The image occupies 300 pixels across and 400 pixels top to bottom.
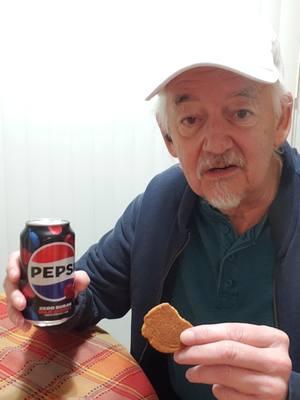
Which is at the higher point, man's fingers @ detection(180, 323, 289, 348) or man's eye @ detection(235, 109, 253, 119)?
man's eye @ detection(235, 109, 253, 119)

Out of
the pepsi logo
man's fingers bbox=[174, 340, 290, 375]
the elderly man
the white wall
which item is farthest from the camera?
the white wall

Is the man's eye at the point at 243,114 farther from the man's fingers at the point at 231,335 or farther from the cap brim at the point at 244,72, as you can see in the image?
the man's fingers at the point at 231,335

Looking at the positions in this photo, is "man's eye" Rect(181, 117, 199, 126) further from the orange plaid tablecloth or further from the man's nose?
the orange plaid tablecloth

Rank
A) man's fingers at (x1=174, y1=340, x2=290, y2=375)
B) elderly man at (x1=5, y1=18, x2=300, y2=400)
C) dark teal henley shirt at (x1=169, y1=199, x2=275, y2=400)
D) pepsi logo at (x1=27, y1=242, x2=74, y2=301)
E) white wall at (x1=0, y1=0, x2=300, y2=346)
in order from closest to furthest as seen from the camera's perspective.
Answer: man's fingers at (x1=174, y1=340, x2=290, y2=375) < pepsi logo at (x1=27, y1=242, x2=74, y2=301) < elderly man at (x1=5, y1=18, x2=300, y2=400) < dark teal henley shirt at (x1=169, y1=199, x2=275, y2=400) < white wall at (x1=0, y1=0, x2=300, y2=346)

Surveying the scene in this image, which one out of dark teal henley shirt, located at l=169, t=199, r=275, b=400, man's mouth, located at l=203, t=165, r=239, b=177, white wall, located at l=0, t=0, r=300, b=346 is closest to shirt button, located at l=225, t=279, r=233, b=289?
dark teal henley shirt, located at l=169, t=199, r=275, b=400

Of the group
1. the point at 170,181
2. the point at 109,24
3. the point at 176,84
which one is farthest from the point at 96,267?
the point at 109,24

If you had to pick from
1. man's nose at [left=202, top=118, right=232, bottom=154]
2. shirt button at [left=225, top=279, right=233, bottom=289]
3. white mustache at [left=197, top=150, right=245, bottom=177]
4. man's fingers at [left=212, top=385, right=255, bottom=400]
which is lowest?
man's fingers at [left=212, top=385, right=255, bottom=400]

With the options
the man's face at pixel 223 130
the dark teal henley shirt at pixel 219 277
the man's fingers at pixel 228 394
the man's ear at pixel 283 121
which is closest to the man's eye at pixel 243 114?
the man's face at pixel 223 130

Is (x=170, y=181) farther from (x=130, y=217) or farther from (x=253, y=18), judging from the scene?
(x=253, y=18)
